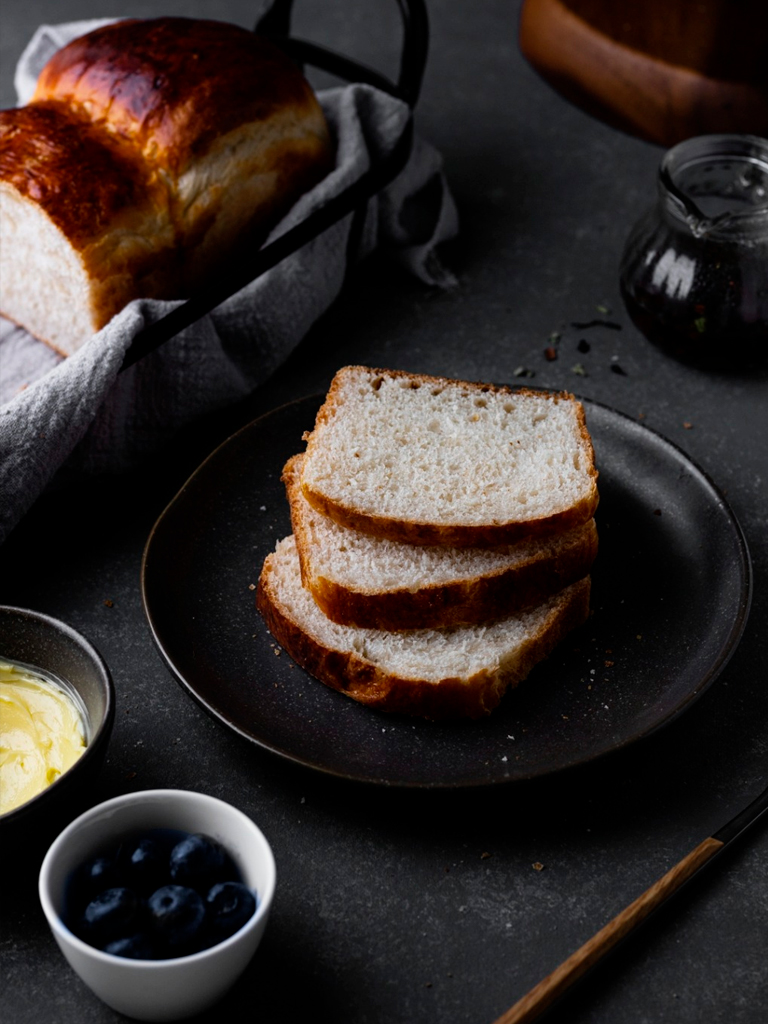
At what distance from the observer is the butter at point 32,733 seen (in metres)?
→ 1.71

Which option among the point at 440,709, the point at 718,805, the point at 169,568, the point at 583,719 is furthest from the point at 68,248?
the point at 718,805

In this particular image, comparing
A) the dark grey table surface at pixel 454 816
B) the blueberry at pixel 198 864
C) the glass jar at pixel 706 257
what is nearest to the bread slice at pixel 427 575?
the dark grey table surface at pixel 454 816

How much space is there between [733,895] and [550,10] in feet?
9.36

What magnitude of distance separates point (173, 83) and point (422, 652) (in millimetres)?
1558

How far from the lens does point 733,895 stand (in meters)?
1.75

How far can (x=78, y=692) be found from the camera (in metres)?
1.81

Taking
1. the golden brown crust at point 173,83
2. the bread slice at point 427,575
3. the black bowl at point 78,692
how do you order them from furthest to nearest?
the golden brown crust at point 173,83 < the bread slice at point 427,575 < the black bowl at point 78,692

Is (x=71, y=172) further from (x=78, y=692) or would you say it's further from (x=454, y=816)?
(x=454, y=816)

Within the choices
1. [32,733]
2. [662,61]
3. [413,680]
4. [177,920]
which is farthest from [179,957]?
[662,61]

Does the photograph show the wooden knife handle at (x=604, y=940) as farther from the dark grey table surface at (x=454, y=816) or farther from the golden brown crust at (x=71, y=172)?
the golden brown crust at (x=71, y=172)

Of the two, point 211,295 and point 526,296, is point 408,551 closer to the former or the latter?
point 211,295

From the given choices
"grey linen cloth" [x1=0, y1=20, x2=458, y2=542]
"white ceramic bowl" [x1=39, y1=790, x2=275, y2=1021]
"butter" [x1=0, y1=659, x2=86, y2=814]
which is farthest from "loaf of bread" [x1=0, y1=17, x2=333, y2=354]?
"white ceramic bowl" [x1=39, y1=790, x2=275, y2=1021]

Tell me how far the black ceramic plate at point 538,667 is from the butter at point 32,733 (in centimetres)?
20

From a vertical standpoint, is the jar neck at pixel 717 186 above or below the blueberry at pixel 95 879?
above
